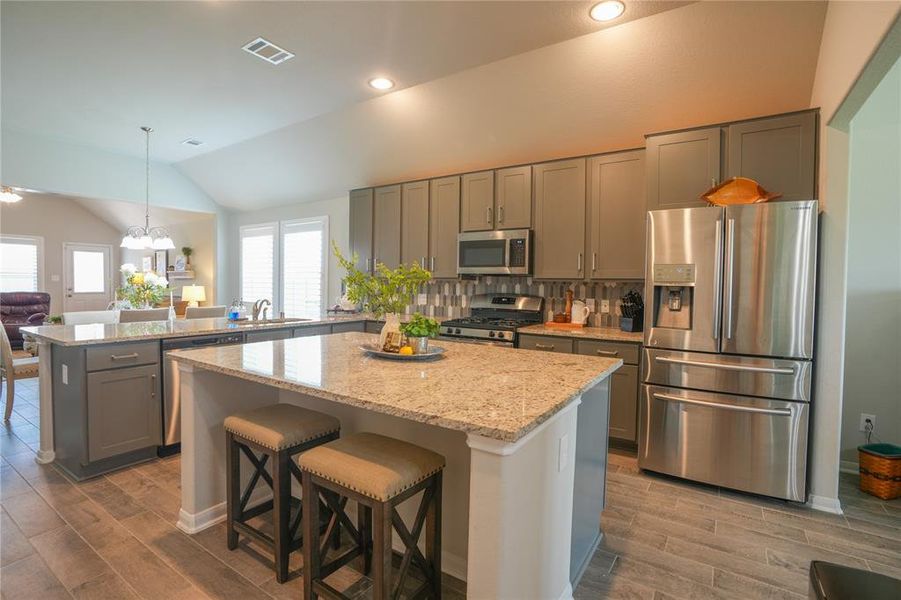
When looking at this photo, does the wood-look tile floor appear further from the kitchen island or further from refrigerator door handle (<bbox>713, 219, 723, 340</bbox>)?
refrigerator door handle (<bbox>713, 219, 723, 340</bbox>)

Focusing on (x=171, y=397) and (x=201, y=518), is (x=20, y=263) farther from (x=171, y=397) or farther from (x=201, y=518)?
(x=201, y=518)

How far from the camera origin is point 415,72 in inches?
133

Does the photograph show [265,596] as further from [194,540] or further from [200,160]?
[200,160]

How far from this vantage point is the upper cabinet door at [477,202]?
4.17m

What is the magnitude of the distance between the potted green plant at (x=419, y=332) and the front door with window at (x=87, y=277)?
411 inches

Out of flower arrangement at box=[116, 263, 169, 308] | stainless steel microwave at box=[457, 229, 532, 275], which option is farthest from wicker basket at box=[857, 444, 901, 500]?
flower arrangement at box=[116, 263, 169, 308]

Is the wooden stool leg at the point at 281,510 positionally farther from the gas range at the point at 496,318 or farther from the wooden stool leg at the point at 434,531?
the gas range at the point at 496,318

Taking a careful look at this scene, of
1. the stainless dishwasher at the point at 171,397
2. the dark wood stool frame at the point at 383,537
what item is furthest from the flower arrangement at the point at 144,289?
the dark wood stool frame at the point at 383,537

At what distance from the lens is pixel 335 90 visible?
12.4 feet

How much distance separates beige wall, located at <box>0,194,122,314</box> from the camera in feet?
27.7

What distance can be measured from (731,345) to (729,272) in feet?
1.47

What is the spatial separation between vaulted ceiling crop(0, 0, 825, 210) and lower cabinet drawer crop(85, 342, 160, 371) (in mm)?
2110

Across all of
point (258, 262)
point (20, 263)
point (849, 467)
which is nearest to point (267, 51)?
point (258, 262)

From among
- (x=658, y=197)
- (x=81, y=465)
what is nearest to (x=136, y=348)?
(x=81, y=465)
